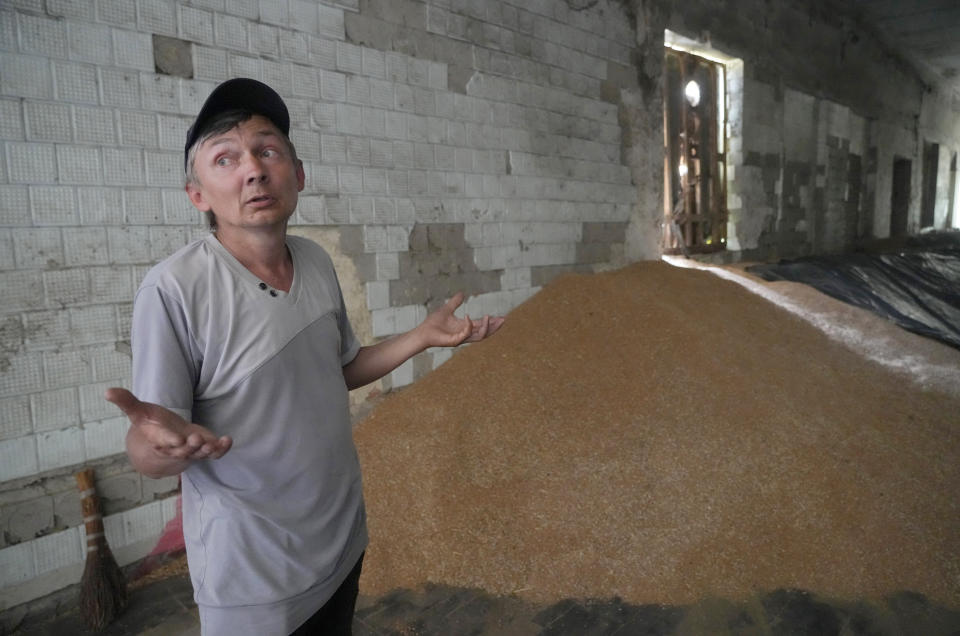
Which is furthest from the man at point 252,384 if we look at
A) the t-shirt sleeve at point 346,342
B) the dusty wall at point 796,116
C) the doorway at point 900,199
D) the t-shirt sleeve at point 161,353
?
the doorway at point 900,199

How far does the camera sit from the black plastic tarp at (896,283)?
6.11 m

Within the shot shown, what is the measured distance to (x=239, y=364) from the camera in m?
1.07

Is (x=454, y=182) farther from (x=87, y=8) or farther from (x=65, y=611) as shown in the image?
(x=65, y=611)

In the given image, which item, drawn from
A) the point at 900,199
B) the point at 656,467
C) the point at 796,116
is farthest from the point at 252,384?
the point at 900,199

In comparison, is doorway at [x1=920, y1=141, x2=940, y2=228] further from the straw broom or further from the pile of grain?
the straw broom

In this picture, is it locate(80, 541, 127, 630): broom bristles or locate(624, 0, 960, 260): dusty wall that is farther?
locate(624, 0, 960, 260): dusty wall

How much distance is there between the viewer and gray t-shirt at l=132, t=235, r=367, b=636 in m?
1.01

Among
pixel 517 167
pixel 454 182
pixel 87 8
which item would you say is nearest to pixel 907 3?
pixel 517 167

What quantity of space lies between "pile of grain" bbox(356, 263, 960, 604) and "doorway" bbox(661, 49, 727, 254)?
3.01m

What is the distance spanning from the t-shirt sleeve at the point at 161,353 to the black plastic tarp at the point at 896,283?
6.57 metres

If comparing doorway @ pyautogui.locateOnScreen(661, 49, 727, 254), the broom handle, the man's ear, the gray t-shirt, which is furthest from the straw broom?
doorway @ pyautogui.locateOnScreen(661, 49, 727, 254)

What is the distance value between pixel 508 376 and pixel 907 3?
11.2m

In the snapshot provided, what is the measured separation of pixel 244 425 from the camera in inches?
42.5

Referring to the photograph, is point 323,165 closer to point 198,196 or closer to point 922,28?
point 198,196
